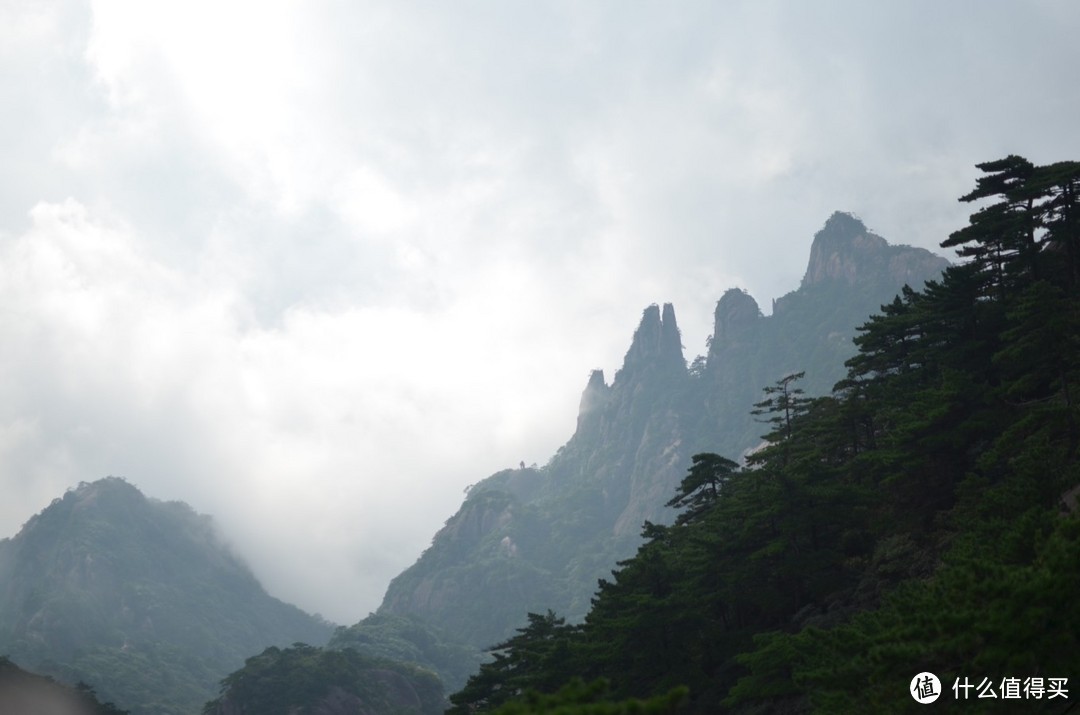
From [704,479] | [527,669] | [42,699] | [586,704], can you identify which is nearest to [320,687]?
[42,699]

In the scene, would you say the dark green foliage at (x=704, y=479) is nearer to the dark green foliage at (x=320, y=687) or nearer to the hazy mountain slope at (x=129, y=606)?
the dark green foliage at (x=320, y=687)

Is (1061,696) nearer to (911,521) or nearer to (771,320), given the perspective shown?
(911,521)

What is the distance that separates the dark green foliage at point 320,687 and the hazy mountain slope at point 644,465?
54.6m

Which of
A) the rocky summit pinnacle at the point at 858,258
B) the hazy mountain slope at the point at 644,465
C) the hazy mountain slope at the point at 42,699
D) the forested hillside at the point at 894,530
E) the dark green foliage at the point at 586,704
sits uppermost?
the rocky summit pinnacle at the point at 858,258

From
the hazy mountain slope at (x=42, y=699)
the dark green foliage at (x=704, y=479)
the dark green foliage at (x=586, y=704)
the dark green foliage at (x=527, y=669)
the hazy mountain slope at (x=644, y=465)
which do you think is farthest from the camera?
the hazy mountain slope at (x=644, y=465)

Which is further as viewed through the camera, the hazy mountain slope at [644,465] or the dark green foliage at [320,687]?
the hazy mountain slope at [644,465]

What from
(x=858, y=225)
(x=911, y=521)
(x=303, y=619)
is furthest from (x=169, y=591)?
(x=858, y=225)

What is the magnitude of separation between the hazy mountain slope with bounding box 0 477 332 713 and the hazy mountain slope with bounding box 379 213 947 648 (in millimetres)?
39230

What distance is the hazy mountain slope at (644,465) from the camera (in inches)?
6289

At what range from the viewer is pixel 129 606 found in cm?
15950

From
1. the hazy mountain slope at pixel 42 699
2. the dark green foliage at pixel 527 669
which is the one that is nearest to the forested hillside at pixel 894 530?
the dark green foliage at pixel 527 669

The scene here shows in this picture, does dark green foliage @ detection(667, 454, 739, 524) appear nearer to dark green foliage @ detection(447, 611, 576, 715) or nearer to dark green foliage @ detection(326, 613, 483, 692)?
dark green foliage @ detection(447, 611, 576, 715)

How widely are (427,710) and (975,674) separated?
3752 inches

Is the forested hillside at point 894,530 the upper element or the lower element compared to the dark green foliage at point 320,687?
upper
